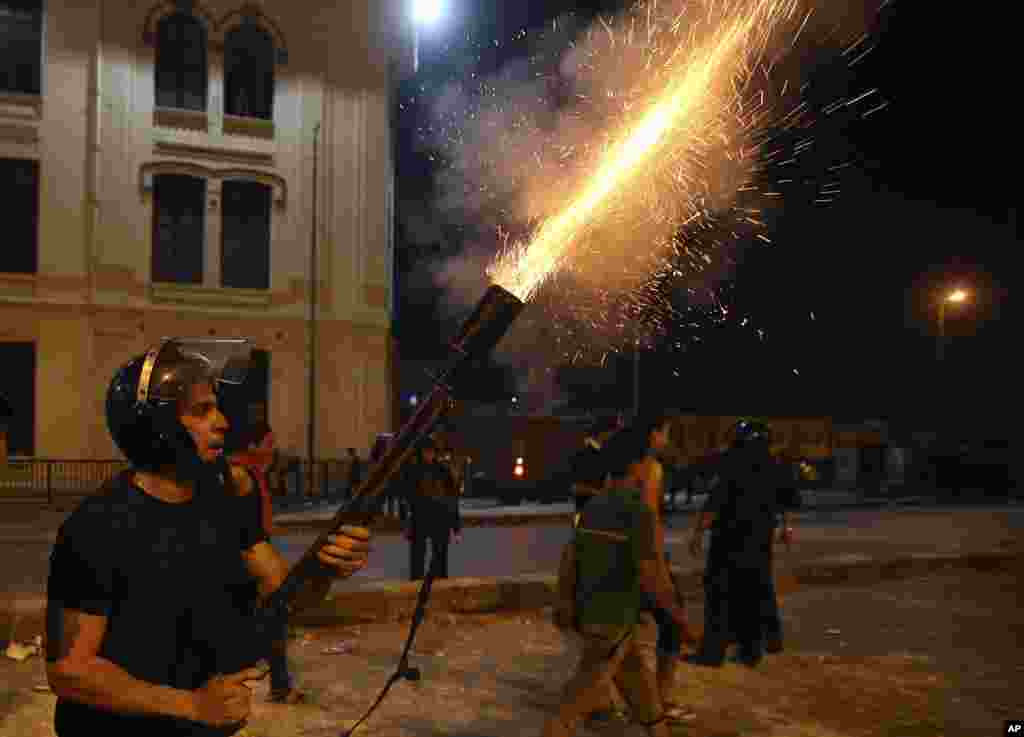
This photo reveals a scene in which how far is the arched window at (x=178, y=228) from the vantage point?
2262cm

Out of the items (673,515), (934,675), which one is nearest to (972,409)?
(673,515)

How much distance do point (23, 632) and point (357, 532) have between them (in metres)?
5.36

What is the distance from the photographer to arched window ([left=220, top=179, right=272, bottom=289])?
23.2 metres

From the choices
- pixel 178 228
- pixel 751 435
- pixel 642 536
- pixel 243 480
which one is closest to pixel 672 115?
pixel 751 435

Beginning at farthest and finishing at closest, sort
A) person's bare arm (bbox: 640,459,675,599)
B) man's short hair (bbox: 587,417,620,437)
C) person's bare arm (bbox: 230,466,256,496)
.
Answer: man's short hair (bbox: 587,417,620,437) → person's bare arm (bbox: 640,459,675,599) → person's bare arm (bbox: 230,466,256,496)

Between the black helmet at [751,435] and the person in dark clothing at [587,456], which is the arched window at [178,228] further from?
the black helmet at [751,435]

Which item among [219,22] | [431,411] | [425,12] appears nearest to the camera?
[431,411]

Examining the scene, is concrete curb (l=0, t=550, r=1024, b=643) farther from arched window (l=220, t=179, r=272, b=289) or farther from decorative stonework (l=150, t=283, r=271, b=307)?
arched window (l=220, t=179, r=272, b=289)

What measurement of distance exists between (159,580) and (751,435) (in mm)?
5139

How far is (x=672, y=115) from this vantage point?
6.02 meters

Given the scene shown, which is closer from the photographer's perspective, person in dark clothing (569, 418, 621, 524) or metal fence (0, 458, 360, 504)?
person in dark clothing (569, 418, 621, 524)

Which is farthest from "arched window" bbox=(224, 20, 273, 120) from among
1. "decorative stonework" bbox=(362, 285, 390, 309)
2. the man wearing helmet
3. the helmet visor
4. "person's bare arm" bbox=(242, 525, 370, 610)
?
"person's bare arm" bbox=(242, 525, 370, 610)

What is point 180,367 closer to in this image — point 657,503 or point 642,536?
point 642,536

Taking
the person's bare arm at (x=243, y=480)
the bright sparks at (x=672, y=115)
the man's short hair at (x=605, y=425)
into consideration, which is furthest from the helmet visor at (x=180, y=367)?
the man's short hair at (x=605, y=425)
